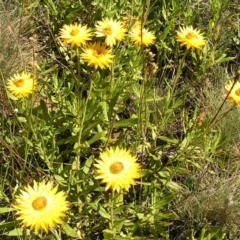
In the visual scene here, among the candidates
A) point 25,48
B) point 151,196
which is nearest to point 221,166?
point 151,196

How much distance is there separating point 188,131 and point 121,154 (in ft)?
2.30

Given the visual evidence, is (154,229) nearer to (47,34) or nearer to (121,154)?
(121,154)

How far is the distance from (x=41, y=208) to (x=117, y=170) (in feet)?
1.00

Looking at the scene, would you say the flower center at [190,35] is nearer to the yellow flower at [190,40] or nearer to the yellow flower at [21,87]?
the yellow flower at [190,40]

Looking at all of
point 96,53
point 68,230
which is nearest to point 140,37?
point 96,53

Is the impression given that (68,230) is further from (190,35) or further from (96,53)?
(190,35)

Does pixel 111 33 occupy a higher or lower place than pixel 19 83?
higher

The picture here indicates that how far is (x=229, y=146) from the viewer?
2529 mm

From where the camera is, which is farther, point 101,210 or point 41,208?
point 101,210

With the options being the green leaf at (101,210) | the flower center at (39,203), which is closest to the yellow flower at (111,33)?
the green leaf at (101,210)

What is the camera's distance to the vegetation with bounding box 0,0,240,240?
6.49ft

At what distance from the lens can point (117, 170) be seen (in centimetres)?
170

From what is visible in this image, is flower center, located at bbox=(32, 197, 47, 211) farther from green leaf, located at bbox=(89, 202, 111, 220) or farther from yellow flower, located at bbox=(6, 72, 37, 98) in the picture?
yellow flower, located at bbox=(6, 72, 37, 98)

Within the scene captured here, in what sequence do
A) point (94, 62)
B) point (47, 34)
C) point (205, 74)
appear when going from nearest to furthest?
point (94, 62), point (205, 74), point (47, 34)
